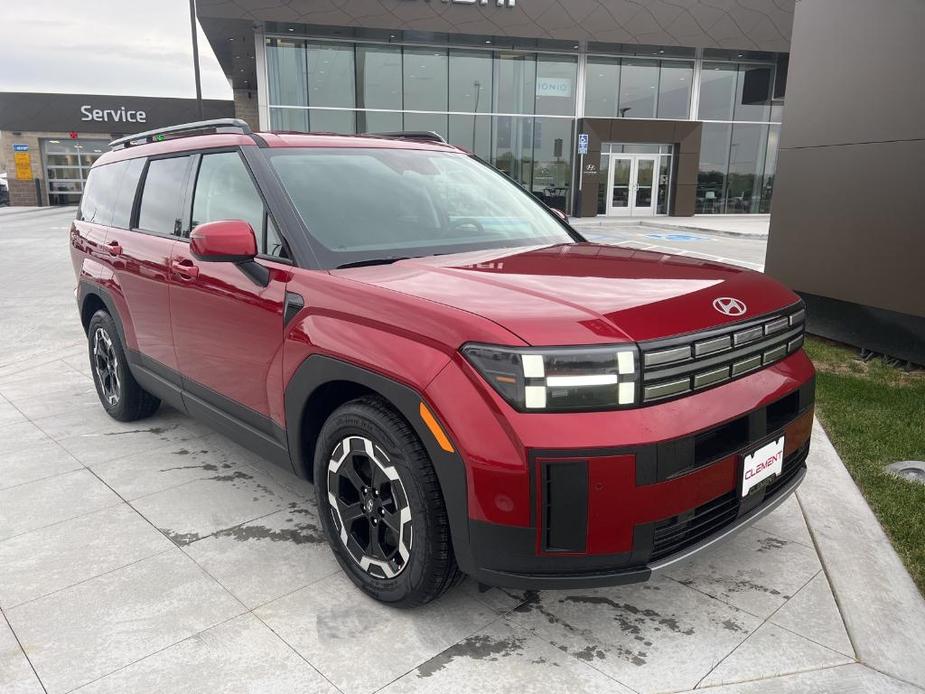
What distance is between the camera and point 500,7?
81.9ft

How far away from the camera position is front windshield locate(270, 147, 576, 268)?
3064 mm

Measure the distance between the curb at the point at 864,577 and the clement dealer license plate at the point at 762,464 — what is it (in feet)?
2.09

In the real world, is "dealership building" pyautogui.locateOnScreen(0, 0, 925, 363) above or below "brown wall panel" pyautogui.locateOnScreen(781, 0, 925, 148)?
above

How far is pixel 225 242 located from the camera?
9.27ft

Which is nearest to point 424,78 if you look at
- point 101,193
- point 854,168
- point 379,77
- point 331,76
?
point 379,77

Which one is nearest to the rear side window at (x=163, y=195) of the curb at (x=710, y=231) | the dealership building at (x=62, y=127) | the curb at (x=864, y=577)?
the curb at (x=864, y=577)

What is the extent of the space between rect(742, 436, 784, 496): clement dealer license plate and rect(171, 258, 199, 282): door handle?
2.58m

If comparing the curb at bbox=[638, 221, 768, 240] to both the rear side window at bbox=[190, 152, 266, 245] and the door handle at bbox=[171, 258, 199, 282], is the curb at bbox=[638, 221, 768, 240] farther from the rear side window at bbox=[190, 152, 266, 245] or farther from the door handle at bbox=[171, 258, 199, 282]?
the door handle at bbox=[171, 258, 199, 282]

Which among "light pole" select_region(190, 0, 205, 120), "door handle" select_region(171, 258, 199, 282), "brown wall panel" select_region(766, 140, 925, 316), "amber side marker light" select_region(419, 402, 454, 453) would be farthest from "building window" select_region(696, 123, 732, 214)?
"amber side marker light" select_region(419, 402, 454, 453)

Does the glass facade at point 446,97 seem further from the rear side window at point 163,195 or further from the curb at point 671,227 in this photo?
the rear side window at point 163,195

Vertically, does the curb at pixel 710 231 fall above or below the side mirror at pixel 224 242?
below

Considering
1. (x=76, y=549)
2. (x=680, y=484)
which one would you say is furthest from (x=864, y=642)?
(x=76, y=549)

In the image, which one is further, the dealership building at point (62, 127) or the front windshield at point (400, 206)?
the dealership building at point (62, 127)

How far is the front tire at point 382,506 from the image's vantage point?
237 centimetres
